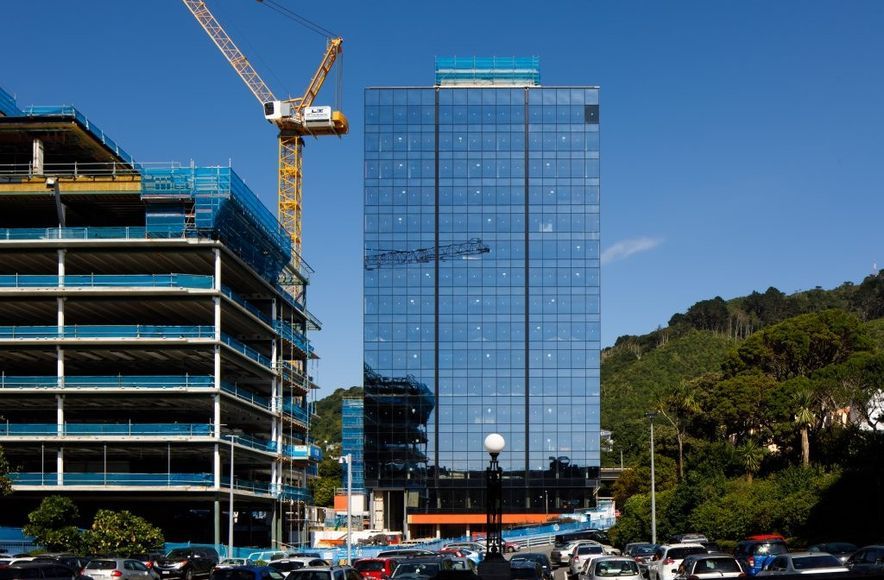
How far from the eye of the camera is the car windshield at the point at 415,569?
119ft

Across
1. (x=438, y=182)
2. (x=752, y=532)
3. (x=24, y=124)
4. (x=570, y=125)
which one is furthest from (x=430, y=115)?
(x=752, y=532)

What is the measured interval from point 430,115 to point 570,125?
1719 centimetres

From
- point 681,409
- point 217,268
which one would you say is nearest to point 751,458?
point 681,409

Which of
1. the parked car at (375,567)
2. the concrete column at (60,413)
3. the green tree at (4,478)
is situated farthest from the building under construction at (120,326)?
the parked car at (375,567)

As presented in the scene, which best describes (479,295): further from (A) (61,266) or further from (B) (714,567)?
(B) (714,567)

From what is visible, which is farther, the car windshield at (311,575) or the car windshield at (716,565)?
the car windshield at (716,565)

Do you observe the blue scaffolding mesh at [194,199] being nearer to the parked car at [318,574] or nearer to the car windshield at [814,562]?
the parked car at [318,574]

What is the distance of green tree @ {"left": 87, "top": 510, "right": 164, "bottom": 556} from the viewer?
221 ft

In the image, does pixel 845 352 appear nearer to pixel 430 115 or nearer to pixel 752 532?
pixel 752 532

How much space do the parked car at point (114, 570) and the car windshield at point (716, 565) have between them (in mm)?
23348

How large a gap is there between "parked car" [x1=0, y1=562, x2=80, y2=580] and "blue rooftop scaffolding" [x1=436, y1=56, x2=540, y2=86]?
4527 inches

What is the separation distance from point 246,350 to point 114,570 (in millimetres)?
44977

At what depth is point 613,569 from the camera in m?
36.7

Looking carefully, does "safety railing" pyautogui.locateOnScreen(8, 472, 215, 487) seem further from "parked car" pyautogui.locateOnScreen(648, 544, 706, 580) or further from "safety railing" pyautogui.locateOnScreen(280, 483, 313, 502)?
"parked car" pyautogui.locateOnScreen(648, 544, 706, 580)
